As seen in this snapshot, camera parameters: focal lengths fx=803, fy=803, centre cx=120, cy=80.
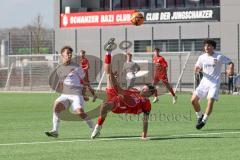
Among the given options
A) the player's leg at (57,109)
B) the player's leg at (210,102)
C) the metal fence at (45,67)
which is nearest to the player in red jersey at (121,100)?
the player's leg at (57,109)

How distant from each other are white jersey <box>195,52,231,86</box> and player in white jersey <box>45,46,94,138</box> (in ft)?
11.4

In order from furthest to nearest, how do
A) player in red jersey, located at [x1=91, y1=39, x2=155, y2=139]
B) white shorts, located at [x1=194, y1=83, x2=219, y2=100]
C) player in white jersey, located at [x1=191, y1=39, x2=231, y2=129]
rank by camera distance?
player in white jersey, located at [x1=191, y1=39, x2=231, y2=129]
white shorts, located at [x1=194, y1=83, x2=219, y2=100]
player in red jersey, located at [x1=91, y1=39, x2=155, y2=139]

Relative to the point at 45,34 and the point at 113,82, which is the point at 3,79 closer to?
the point at 45,34

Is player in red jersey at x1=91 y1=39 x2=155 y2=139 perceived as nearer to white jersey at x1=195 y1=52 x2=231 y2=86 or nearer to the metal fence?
white jersey at x1=195 y1=52 x2=231 y2=86

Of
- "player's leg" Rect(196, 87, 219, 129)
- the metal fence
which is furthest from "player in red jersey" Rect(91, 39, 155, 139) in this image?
the metal fence

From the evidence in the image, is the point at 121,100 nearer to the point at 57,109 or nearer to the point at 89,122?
the point at 89,122

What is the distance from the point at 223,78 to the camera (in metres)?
46.2

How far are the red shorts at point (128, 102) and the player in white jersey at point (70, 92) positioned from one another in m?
0.92

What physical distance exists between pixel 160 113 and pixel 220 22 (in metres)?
27.2

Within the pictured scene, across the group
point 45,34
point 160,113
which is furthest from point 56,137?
point 45,34

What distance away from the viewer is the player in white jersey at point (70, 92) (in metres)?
16.9

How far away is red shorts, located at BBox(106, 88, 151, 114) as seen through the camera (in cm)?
→ 1645

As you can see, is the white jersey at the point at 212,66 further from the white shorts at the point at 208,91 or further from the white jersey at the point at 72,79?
the white jersey at the point at 72,79

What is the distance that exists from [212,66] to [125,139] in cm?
399
